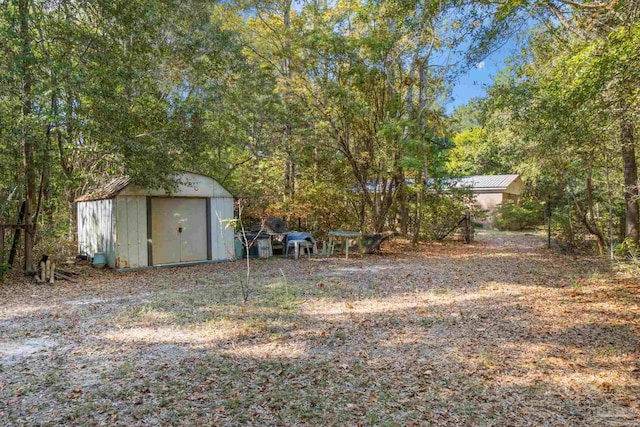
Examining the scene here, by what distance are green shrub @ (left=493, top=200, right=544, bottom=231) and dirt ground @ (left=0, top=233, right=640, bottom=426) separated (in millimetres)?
13952

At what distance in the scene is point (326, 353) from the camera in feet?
12.3

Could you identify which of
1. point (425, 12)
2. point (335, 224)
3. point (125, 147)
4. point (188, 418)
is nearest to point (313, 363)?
point (188, 418)

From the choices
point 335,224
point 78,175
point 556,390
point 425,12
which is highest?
point 425,12

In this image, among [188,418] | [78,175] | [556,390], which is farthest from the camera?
[78,175]

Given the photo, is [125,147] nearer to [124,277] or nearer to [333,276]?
[124,277]

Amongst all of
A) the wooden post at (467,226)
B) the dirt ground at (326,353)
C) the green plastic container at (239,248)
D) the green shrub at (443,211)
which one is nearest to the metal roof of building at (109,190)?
the dirt ground at (326,353)

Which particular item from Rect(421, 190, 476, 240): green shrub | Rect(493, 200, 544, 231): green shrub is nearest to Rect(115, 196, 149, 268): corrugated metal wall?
Rect(421, 190, 476, 240): green shrub

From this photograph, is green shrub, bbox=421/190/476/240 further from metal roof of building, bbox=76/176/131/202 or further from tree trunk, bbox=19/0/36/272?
tree trunk, bbox=19/0/36/272

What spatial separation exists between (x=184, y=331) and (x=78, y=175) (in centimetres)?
653

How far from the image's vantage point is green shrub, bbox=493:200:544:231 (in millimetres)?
19875

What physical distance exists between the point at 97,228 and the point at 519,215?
18.9 meters

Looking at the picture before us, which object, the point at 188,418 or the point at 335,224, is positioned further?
the point at 335,224

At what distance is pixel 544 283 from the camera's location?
22.7ft

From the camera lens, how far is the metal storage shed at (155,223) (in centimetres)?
880
